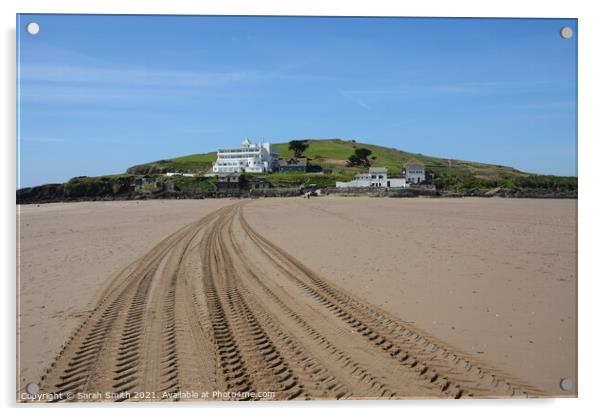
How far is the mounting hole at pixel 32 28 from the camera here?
4188 millimetres

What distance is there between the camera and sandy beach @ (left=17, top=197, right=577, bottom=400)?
3498mm

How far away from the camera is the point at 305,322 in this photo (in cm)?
434

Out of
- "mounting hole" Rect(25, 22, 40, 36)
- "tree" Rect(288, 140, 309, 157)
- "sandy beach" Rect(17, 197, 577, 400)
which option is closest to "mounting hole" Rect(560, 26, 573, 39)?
"sandy beach" Rect(17, 197, 577, 400)

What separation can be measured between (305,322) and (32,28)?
391 cm

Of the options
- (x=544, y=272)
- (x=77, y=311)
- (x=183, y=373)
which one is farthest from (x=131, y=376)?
(x=544, y=272)

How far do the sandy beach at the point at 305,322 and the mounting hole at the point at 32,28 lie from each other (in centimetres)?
180

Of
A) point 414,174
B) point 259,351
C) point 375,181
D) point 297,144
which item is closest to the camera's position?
point 259,351

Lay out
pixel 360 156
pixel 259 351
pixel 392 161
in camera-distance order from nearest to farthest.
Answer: pixel 259 351
pixel 392 161
pixel 360 156

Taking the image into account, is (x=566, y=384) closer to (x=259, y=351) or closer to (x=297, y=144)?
(x=259, y=351)

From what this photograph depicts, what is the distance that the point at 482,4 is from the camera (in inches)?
168

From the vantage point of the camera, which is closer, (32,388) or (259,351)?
(32,388)

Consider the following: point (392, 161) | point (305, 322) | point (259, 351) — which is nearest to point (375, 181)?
point (392, 161)
